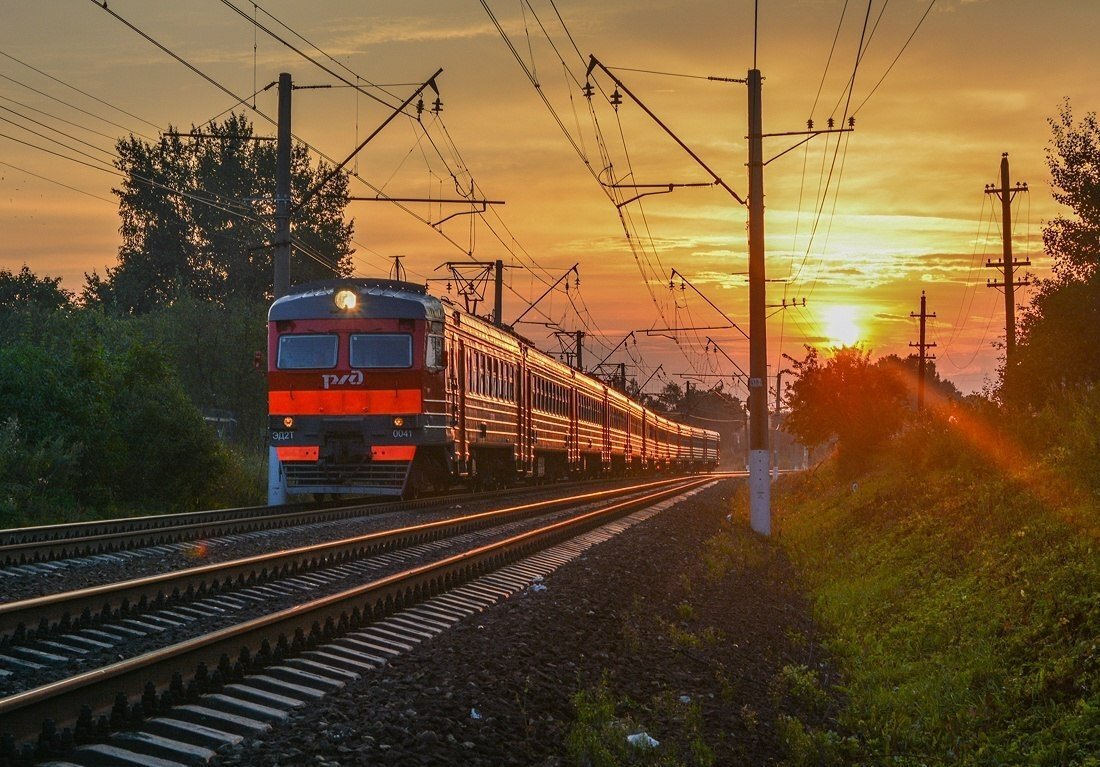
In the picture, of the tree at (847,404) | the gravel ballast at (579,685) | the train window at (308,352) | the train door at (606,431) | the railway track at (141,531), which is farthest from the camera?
the train door at (606,431)

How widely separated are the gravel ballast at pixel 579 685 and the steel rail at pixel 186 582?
238cm

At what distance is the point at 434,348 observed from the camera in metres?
21.8

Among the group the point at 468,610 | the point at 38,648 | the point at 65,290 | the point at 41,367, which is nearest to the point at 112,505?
the point at 41,367

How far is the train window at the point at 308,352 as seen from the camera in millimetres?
21891

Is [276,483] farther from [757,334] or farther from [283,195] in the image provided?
[757,334]

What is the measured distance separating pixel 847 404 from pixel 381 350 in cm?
2411

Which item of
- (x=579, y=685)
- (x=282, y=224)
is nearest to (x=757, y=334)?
(x=282, y=224)

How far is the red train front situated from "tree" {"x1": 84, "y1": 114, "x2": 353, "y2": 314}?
47776 millimetres

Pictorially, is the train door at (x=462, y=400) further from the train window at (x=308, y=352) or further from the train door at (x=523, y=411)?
the train door at (x=523, y=411)

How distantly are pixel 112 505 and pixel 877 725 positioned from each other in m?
15.4

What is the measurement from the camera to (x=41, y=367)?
20.7m

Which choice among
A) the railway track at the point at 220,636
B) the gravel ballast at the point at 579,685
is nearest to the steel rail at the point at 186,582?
the railway track at the point at 220,636

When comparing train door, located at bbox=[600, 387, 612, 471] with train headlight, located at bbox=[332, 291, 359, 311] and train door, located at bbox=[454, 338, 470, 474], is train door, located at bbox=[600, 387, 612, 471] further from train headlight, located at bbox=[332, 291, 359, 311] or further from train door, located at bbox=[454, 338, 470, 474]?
train headlight, located at bbox=[332, 291, 359, 311]

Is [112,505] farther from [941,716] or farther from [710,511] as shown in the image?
[941,716]
